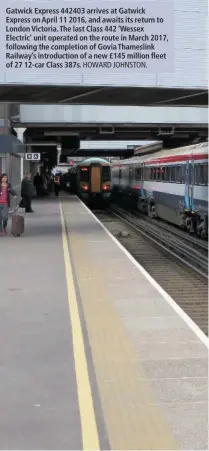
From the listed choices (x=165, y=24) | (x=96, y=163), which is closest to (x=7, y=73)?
(x=165, y=24)

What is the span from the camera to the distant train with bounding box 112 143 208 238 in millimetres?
20234

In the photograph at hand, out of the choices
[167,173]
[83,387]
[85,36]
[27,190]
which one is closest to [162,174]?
[167,173]

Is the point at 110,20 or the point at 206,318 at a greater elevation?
the point at 110,20

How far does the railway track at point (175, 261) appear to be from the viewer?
1250 cm

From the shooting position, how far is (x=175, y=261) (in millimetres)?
17812

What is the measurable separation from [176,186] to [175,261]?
6.75 meters

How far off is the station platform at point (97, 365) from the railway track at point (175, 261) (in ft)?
3.56

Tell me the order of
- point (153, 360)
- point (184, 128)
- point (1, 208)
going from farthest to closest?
1. point (184, 128)
2. point (1, 208)
3. point (153, 360)

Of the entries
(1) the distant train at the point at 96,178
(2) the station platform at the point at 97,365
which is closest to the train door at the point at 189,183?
(2) the station platform at the point at 97,365

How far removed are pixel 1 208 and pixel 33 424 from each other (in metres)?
13.8

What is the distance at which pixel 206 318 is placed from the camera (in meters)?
11.2

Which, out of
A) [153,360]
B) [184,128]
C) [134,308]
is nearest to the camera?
[153,360]

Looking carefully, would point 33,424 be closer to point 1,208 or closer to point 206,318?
point 206,318

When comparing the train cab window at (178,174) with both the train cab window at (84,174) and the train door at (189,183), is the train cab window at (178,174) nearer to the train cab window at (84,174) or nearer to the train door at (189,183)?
the train door at (189,183)
